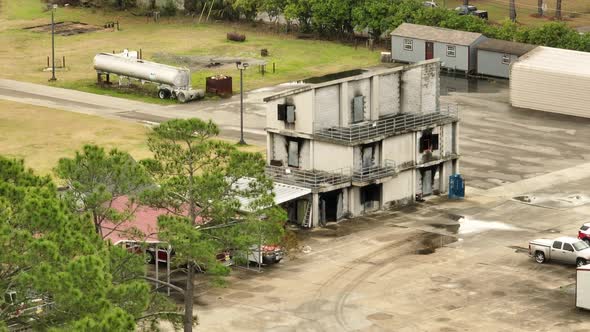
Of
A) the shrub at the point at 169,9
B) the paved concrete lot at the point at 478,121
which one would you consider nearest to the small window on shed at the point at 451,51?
the paved concrete lot at the point at 478,121

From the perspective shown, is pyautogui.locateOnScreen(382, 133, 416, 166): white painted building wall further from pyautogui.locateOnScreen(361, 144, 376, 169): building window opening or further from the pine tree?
the pine tree

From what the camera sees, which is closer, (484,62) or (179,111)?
(179,111)

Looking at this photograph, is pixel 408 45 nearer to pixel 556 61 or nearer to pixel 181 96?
pixel 556 61

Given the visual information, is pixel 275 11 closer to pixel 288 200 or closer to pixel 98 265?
pixel 288 200

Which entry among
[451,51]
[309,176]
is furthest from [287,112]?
[451,51]

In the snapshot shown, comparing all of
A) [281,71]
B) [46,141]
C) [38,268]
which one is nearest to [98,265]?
[38,268]

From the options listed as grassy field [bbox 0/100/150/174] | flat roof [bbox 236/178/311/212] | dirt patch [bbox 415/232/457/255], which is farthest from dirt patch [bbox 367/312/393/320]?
grassy field [bbox 0/100/150/174]
